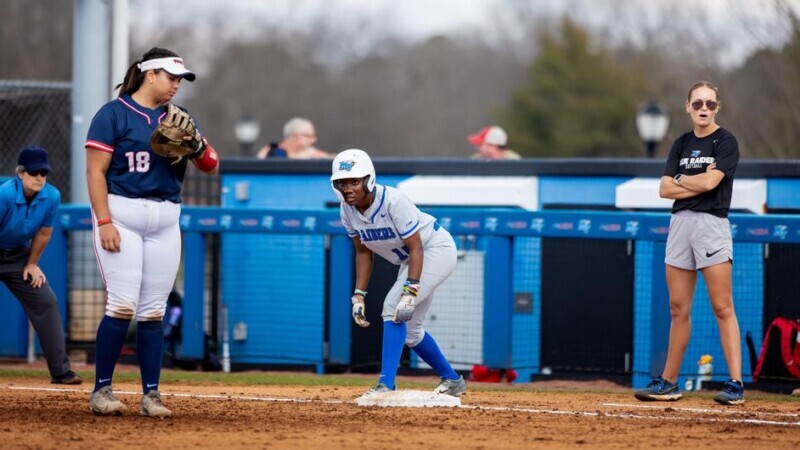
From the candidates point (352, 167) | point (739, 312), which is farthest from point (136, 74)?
point (739, 312)

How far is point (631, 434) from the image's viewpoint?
21.2 ft

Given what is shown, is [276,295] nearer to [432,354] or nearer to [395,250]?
[432,354]

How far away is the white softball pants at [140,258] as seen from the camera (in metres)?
6.71

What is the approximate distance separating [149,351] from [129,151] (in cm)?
115

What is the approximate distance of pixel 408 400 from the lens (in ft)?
24.5

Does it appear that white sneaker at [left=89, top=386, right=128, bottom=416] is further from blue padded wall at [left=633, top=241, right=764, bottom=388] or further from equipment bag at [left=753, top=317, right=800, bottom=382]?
equipment bag at [left=753, top=317, right=800, bottom=382]

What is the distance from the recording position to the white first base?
7.43 metres

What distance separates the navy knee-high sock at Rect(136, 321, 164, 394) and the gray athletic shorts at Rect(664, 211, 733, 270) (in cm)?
338

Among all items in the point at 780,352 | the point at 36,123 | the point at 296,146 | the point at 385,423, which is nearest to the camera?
the point at 385,423

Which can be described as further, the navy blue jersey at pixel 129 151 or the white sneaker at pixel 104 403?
the white sneaker at pixel 104 403

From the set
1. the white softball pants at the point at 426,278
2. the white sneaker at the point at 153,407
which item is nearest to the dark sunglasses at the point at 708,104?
the white softball pants at the point at 426,278

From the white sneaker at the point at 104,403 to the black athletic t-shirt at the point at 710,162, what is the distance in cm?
375

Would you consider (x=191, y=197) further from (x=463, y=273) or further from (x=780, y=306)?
(x=780, y=306)

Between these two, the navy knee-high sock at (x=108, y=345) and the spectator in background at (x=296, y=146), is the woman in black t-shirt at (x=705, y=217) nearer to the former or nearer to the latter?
the navy knee-high sock at (x=108, y=345)
